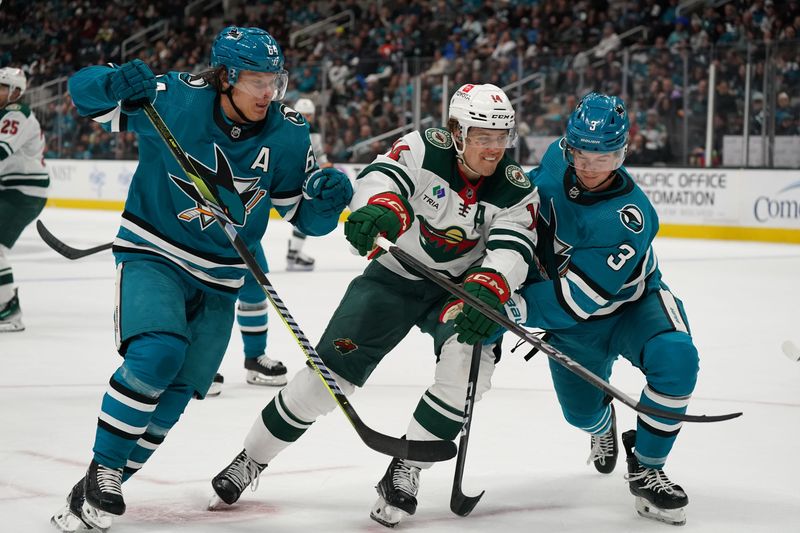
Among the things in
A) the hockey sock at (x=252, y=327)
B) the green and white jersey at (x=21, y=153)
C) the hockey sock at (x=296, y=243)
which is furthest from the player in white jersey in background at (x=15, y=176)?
the hockey sock at (x=296, y=243)

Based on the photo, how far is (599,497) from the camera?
3.15 meters

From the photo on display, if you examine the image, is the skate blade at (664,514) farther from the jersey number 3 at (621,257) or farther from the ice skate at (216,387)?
the ice skate at (216,387)

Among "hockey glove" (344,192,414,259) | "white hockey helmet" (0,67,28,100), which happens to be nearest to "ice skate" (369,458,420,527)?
"hockey glove" (344,192,414,259)

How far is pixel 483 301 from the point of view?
2.79 m

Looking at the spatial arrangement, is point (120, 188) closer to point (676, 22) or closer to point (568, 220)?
point (676, 22)

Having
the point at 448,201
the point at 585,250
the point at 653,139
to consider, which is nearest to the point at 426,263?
the point at 448,201

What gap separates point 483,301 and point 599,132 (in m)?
0.56

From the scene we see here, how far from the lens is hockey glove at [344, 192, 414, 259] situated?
279 centimetres

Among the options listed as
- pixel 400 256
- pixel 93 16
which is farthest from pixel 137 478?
pixel 93 16

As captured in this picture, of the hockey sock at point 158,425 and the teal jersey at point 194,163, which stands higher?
the teal jersey at point 194,163

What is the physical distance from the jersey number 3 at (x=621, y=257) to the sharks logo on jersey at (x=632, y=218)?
53 millimetres

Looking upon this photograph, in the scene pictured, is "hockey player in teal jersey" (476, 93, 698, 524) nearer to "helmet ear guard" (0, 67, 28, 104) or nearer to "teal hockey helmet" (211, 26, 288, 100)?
"teal hockey helmet" (211, 26, 288, 100)

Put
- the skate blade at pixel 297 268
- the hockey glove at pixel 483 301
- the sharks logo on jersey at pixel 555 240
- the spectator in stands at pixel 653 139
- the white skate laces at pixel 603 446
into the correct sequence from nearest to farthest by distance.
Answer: the hockey glove at pixel 483 301 < the sharks logo on jersey at pixel 555 240 < the white skate laces at pixel 603 446 < the skate blade at pixel 297 268 < the spectator in stands at pixel 653 139

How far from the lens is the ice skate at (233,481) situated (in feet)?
9.43
